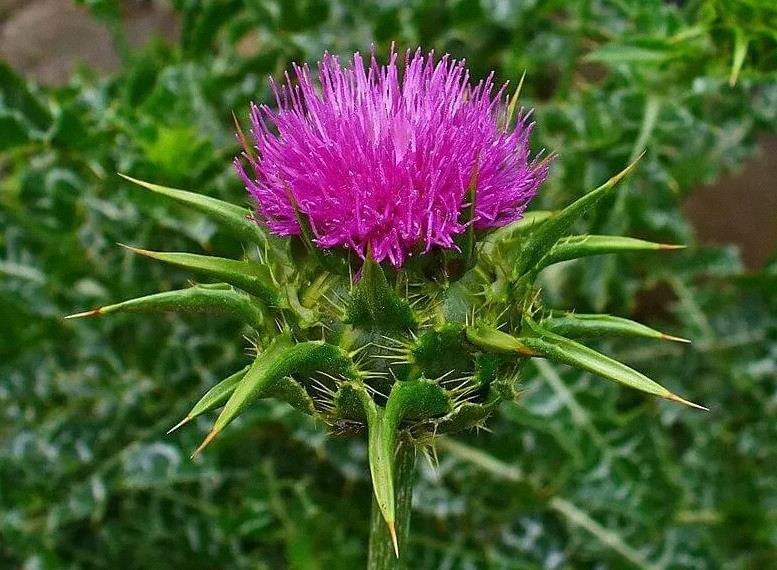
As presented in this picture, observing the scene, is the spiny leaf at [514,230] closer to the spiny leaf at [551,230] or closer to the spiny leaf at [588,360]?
the spiny leaf at [551,230]

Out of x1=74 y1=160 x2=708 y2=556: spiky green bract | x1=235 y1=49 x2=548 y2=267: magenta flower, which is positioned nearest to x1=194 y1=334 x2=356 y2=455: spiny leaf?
x1=74 y1=160 x2=708 y2=556: spiky green bract

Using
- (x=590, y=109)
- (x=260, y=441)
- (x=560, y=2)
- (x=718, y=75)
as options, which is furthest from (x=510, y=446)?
(x=560, y=2)

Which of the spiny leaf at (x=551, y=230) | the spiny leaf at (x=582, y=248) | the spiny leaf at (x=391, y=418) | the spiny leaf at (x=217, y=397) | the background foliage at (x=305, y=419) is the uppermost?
the spiny leaf at (x=551, y=230)

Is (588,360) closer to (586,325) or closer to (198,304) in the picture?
(586,325)

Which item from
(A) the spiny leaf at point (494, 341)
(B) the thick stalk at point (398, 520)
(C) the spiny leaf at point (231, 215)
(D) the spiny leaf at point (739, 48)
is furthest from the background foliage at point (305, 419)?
(A) the spiny leaf at point (494, 341)

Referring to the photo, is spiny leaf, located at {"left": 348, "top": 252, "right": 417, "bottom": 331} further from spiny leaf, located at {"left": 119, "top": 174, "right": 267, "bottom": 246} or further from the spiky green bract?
spiny leaf, located at {"left": 119, "top": 174, "right": 267, "bottom": 246}

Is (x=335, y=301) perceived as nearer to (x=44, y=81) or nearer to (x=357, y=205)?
(x=357, y=205)
